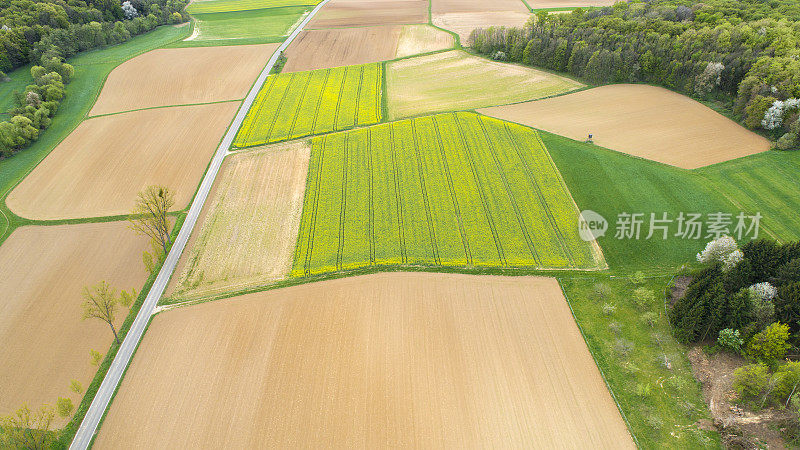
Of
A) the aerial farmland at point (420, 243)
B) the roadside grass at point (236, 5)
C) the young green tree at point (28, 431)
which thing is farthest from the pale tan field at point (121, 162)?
the roadside grass at point (236, 5)

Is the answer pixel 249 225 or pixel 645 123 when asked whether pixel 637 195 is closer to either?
pixel 645 123

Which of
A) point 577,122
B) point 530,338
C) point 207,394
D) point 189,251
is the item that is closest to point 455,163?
point 577,122

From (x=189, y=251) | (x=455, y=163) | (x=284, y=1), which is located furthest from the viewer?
(x=284, y=1)

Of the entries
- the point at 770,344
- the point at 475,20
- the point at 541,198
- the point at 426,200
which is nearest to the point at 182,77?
the point at 426,200

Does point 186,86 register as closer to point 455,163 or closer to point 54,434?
point 455,163

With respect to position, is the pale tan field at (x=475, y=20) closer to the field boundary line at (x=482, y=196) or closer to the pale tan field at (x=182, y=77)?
the pale tan field at (x=182, y=77)

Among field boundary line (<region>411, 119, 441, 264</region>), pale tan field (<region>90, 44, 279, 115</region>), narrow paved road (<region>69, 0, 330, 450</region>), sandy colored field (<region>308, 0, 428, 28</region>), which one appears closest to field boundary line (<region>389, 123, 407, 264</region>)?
field boundary line (<region>411, 119, 441, 264</region>)
